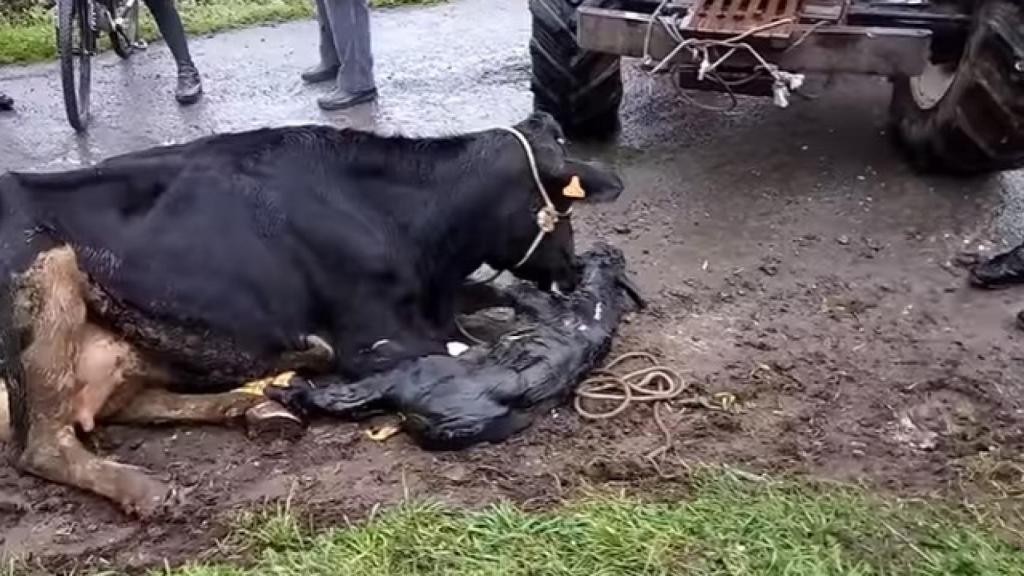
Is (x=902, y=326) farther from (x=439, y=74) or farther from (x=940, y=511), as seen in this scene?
(x=439, y=74)

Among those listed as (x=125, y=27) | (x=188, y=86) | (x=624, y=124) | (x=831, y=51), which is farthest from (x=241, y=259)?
(x=125, y=27)

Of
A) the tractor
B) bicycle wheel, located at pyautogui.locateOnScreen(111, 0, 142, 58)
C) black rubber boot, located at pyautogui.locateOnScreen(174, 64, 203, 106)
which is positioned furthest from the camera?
bicycle wheel, located at pyautogui.locateOnScreen(111, 0, 142, 58)

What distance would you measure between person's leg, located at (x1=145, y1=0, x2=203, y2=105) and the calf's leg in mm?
4297

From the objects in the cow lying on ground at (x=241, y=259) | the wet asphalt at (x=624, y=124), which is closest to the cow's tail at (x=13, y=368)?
the cow lying on ground at (x=241, y=259)

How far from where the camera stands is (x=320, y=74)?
29.8ft

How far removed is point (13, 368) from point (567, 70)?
336 cm

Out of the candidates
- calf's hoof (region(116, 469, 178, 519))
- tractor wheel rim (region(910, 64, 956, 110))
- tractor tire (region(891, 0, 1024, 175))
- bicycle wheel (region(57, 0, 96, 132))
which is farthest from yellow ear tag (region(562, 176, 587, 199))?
bicycle wheel (region(57, 0, 96, 132))

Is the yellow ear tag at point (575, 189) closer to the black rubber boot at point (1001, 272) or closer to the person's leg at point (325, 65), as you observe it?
the black rubber boot at point (1001, 272)

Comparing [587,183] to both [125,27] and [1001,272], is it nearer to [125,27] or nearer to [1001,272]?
[1001,272]

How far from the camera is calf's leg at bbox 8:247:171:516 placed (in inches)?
175

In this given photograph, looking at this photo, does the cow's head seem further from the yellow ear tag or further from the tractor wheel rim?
the tractor wheel rim

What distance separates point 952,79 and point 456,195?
2.82 metres

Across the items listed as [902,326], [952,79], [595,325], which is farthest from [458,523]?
[952,79]

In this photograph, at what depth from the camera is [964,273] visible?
5938 mm
